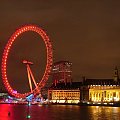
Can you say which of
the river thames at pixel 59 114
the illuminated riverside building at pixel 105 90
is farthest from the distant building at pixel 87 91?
the river thames at pixel 59 114

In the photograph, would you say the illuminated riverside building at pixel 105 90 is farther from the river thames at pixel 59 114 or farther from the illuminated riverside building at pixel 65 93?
the river thames at pixel 59 114

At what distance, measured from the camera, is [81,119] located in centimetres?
6262

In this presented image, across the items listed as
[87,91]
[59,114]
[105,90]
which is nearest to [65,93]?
[87,91]

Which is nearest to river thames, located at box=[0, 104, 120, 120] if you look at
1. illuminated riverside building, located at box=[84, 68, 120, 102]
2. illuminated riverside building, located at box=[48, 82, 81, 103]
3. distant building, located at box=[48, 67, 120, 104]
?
illuminated riverside building, located at box=[84, 68, 120, 102]

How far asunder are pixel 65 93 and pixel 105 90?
20.5 metres

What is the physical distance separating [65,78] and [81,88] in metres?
18.8

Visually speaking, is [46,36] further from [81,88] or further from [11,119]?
[81,88]

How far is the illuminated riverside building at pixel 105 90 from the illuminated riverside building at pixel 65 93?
575 centimetres

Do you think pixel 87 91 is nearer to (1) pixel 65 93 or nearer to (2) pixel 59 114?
(1) pixel 65 93

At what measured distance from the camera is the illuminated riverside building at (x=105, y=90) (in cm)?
16300

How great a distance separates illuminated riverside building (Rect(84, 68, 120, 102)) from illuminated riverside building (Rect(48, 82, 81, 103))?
575 centimetres

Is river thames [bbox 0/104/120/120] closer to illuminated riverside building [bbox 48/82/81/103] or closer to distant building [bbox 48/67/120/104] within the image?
distant building [bbox 48/67/120/104]

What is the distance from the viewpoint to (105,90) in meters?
167

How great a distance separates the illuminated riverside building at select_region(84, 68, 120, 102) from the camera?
163000mm
